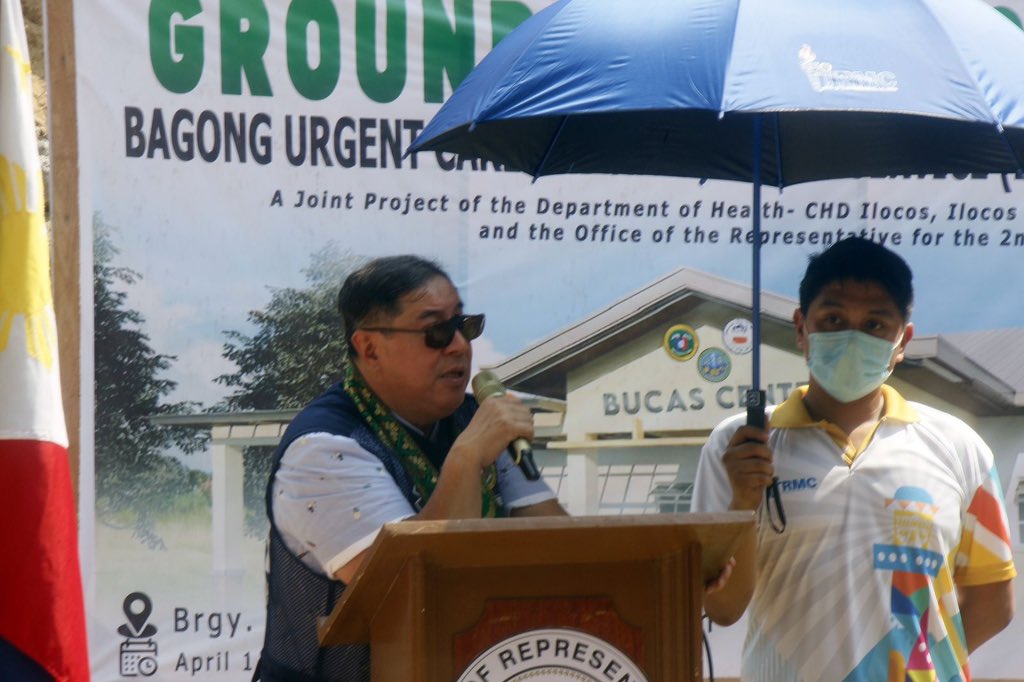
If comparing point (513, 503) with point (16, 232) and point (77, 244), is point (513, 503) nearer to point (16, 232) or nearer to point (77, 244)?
point (16, 232)

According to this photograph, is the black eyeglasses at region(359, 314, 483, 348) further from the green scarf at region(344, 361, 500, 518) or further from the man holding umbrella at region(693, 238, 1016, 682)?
the man holding umbrella at region(693, 238, 1016, 682)

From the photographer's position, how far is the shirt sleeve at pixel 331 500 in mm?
2531

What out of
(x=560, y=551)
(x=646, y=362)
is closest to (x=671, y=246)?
(x=646, y=362)

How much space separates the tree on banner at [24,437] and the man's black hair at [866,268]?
169 centimetres

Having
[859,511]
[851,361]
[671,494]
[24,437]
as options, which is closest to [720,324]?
[671,494]

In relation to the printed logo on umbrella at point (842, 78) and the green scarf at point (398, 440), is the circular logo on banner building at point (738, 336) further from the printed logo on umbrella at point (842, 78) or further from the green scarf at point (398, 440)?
the printed logo on umbrella at point (842, 78)

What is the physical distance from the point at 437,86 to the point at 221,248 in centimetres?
90

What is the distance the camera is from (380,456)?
8.80 feet

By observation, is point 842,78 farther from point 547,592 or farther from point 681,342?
point 681,342

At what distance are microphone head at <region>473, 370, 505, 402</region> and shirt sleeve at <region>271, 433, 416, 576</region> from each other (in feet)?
0.91

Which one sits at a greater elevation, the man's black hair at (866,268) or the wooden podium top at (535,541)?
the man's black hair at (866,268)

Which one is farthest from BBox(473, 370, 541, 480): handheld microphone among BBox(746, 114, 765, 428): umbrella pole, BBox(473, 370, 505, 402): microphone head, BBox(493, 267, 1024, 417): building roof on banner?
BBox(493, 267, 1024, 417): building roof on banner

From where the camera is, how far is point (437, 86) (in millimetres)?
4680

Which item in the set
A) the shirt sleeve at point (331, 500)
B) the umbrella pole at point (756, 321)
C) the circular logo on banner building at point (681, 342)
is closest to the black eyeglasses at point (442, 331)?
the shirt sleeve at point (331, 500)
